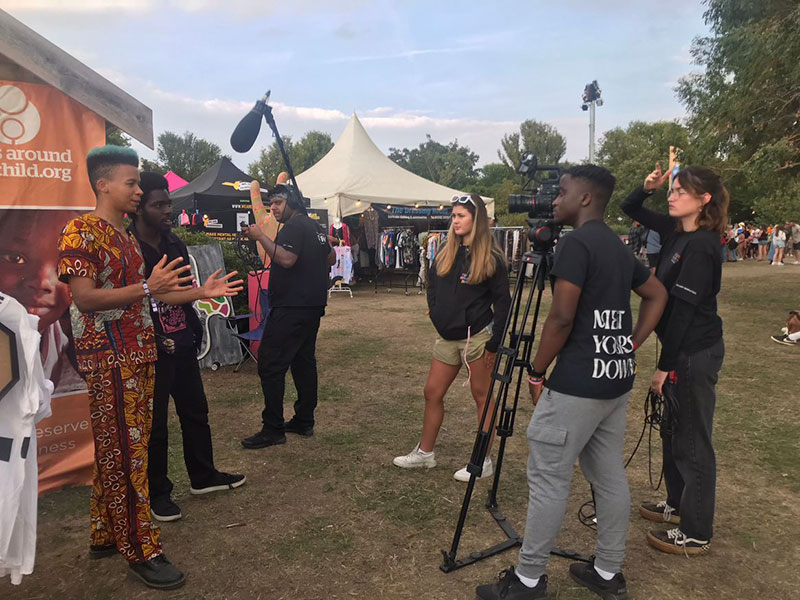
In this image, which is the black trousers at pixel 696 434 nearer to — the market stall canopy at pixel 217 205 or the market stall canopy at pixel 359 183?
the market stall canopy at pixel 217 205

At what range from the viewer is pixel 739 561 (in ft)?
9.12

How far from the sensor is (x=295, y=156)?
56.9 m

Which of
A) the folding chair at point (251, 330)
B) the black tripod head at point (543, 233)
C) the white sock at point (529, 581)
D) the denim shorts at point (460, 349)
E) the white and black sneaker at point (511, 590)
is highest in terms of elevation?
the black tripod head at point (543, 233)

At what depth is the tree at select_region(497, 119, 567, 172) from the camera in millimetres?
55844

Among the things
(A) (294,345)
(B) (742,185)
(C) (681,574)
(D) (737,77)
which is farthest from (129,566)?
(B) (742,185)

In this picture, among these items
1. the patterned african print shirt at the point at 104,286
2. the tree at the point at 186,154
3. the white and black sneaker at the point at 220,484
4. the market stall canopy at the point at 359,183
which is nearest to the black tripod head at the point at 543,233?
the patterned african print shirt at the point at 104,286

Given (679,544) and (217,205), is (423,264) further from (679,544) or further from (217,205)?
(679,544)

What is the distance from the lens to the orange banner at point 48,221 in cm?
328

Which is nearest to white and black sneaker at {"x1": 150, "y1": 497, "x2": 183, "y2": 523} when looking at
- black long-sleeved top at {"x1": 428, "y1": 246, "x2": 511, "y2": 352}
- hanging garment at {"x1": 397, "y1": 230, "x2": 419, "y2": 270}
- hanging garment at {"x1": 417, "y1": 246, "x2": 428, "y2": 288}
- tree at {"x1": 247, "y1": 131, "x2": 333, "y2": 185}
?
black long-sleeved top at {"x1": 428, "y1": 246, "x2": 511, "y2": 352}

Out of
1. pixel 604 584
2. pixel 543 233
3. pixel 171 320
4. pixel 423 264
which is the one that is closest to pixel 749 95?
pixel 423 264

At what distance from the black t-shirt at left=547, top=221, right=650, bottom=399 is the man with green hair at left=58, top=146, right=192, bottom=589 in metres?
1.75

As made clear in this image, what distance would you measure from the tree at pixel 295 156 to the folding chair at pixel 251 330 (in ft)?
142

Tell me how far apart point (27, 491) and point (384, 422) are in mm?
3078

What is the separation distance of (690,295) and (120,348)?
9.04ft
